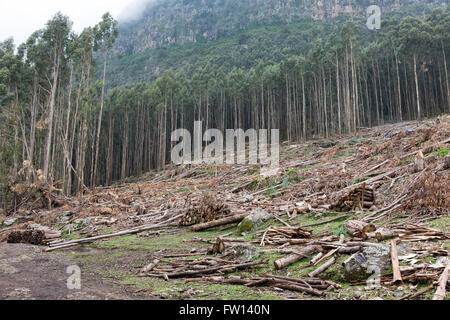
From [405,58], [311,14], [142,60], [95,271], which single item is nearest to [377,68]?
[405,58]

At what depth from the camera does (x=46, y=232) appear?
7.86 meters

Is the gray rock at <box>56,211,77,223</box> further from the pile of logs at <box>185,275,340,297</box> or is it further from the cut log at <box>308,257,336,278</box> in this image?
the cut log at <box>308,257,336,278</box>

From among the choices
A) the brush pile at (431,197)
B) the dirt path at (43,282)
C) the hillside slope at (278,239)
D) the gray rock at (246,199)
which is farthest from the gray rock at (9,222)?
the brush pile at (431,197)

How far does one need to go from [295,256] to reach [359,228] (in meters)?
1.18

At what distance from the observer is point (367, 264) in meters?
3.24

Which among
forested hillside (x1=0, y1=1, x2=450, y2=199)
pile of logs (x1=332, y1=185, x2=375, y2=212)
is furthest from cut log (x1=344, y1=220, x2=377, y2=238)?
forested hillside (x1=0, y1=1, x2=450, y2=199)

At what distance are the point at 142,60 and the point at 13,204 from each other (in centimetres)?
8142

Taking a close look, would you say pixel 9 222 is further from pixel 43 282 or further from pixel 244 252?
pixel 244 252

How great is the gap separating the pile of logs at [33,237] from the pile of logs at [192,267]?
4.56 m

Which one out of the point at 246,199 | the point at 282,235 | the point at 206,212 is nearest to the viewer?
the point at 282,235

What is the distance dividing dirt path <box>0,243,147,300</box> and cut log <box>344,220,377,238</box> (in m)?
3.17

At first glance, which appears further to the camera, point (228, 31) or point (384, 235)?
point (228, 31)

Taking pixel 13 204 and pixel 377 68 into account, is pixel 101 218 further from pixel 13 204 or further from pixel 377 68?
pixel 377 68
